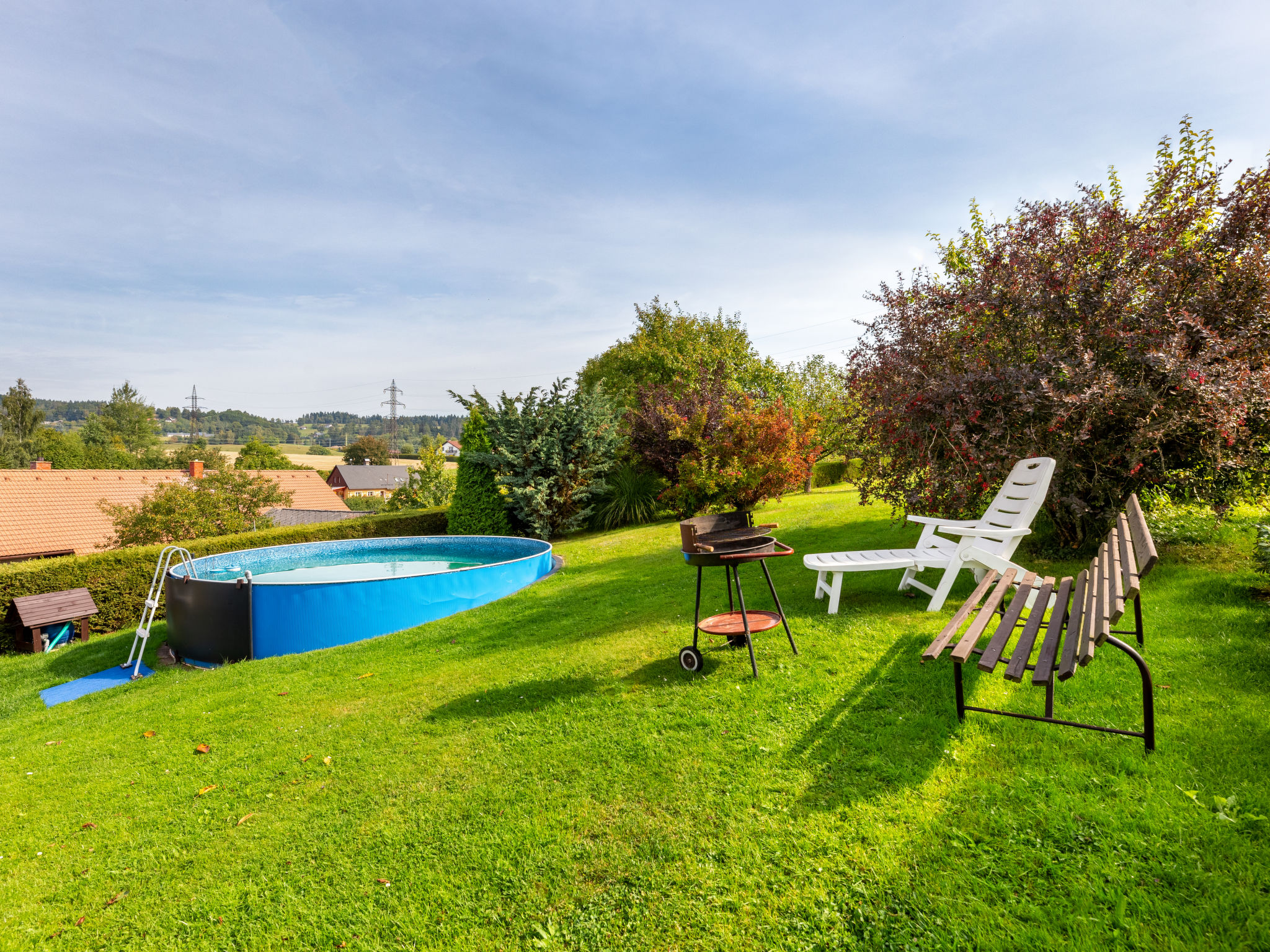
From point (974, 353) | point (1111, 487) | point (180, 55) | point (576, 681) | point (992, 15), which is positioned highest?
point (180, 55)

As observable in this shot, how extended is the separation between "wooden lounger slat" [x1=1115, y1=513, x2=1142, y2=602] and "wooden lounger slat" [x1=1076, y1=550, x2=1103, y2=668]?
132 mm

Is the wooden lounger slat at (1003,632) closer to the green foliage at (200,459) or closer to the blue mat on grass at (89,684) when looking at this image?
the blue mat on grass at (89,684)

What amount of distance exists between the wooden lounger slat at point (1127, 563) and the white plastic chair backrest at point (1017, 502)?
0.84 meters

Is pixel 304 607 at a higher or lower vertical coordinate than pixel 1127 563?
lower

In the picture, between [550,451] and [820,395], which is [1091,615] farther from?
[820,395]

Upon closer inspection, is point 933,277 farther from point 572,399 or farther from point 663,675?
point 572,399

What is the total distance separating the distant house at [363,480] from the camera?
7188 cm

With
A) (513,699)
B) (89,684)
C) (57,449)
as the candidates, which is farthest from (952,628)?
(57,449)

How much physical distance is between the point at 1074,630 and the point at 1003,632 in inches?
10.8

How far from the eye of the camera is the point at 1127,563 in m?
2.76

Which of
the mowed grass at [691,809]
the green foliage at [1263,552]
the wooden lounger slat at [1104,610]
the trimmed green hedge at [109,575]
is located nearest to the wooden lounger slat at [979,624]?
the wooden lounger slat at [1104,610]

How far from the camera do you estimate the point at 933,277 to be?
7.19m

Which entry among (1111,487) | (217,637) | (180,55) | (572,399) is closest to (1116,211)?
(1111,487)

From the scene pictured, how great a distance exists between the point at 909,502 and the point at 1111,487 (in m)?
1.80
